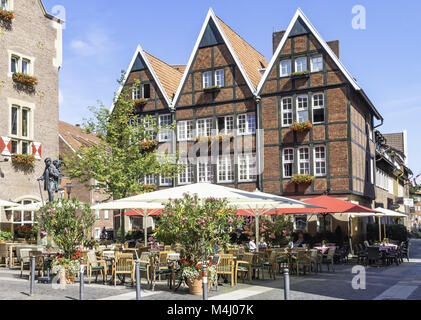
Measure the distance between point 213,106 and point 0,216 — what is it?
1401 centimetres

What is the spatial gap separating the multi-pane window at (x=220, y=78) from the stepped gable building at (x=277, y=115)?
0.20 feet

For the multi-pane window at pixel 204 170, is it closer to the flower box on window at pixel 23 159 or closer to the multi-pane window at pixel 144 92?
the multi-pane window at pixel 144 92

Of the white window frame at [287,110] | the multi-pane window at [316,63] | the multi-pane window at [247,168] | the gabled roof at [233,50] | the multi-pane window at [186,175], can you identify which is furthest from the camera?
the multi-pane window at [186,175]

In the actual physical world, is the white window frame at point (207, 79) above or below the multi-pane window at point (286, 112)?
above

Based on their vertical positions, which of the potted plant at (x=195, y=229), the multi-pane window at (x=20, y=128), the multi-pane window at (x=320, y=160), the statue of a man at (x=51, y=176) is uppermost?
the multi-pane window at (x=20, y=128)

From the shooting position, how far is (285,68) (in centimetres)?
3130

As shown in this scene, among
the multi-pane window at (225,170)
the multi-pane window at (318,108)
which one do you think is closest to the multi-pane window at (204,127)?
the multi-pane window at (225,170)

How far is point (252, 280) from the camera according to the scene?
53.5 ft

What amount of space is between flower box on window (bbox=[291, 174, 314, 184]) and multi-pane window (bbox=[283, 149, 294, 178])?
866 mm

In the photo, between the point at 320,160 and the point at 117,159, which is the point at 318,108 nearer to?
the point at 320,160

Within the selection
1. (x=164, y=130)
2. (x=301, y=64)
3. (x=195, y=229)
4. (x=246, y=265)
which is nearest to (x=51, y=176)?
(x=246, y=265)

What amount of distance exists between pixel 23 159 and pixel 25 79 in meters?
3.94

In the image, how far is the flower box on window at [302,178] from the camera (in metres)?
29.6

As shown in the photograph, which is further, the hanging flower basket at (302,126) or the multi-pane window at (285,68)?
the multi-pane window at (285,68)
